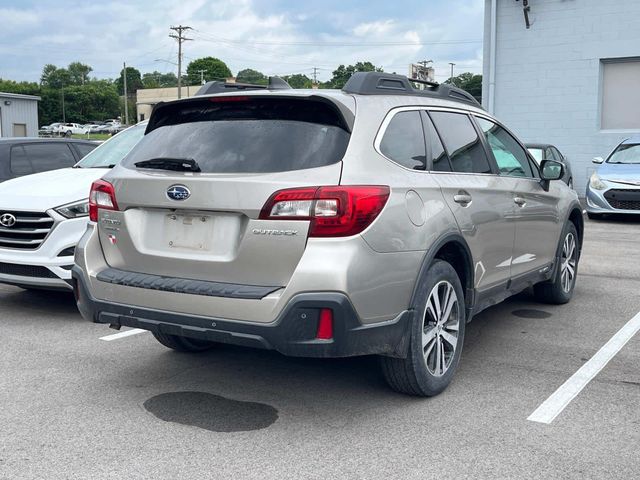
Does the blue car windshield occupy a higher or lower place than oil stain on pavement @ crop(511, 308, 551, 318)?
higher

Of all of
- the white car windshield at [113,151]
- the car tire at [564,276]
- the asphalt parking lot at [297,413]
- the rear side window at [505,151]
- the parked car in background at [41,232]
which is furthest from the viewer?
the white car windshield at [113,151]

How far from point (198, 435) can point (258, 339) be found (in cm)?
60

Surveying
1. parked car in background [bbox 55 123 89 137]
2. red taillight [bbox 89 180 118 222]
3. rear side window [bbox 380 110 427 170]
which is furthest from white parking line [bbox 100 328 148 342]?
parked car in background [bbox 55 123 89 137]

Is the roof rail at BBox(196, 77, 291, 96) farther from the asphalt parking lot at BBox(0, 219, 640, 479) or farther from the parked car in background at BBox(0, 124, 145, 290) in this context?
the parked car in background at BBox(0, 124, 145, 290)

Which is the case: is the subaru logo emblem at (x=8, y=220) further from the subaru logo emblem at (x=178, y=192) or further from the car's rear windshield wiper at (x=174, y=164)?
the subaru logo emblem at (x=178, y=192)

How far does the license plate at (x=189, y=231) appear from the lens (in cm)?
384

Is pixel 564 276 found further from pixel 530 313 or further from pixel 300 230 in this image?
pixel 300 230

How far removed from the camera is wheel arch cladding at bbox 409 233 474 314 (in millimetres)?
4122

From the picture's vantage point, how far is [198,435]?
148 inches

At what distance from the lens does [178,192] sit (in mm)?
3896

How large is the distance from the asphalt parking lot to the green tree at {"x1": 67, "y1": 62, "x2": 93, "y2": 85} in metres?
157

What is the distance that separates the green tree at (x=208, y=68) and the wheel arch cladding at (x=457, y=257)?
13724cm

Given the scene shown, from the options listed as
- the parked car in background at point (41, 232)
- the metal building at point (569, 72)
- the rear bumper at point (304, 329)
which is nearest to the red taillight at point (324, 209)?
the rear bumper at point (304, 329)

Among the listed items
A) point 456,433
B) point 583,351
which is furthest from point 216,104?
point 583,351
